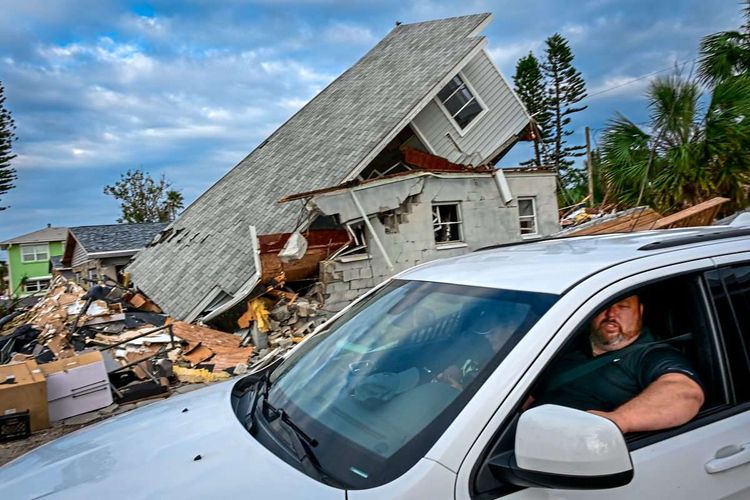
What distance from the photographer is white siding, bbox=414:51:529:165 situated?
16.7 m

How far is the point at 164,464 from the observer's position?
5.90 feet

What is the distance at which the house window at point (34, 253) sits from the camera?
53.8 meters

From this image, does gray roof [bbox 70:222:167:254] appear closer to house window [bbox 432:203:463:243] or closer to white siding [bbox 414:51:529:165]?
white siding [bbox 414:51:529:165]

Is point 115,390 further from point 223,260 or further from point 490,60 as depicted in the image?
point 490,60

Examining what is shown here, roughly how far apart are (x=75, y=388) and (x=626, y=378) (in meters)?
7.95

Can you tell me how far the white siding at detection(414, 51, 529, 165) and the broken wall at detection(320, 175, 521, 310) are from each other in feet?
8.91

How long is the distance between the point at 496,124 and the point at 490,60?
1.97m

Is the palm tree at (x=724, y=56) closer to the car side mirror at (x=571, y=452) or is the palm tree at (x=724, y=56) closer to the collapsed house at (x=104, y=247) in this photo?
the car side mirror at (x=571, y=452)

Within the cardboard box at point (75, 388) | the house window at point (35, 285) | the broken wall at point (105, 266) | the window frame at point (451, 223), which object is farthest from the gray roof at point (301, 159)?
the house window at point (35, 285)

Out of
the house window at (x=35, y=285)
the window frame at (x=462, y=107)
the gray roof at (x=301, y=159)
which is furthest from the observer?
the house window at (x=35, y=285)

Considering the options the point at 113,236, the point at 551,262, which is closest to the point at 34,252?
the point at 113,236

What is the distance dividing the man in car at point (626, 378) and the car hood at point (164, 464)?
2.85 feet

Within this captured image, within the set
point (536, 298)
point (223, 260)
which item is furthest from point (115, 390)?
point (536, 298)

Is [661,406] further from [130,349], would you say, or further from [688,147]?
[130,349]
